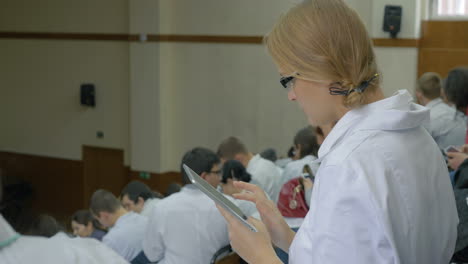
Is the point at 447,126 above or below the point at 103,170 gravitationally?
above

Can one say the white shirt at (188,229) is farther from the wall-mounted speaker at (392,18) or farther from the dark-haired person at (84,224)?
the wall-mounted speaker at (392,18)

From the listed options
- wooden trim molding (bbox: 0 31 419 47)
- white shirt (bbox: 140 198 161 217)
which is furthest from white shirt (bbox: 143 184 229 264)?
wooden trim molding (bbox: 0 31 419 47)

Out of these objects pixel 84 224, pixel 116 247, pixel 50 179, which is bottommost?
pixel 50 179

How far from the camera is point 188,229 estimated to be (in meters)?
3.78

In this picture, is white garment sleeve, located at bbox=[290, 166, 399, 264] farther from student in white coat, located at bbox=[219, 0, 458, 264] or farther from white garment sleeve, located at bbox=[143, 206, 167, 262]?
white garment sleeve, located at bbox=[143, 206, 167, 262]

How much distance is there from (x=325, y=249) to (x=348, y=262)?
5 centimetres

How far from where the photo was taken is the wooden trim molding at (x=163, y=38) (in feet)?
24.6

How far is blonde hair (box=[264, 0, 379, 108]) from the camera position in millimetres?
1375

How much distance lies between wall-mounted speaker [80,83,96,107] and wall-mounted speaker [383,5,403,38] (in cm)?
487

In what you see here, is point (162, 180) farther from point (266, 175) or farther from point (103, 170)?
point (266, 175)

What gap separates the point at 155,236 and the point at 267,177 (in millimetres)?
1635

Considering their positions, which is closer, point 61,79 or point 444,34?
point 444,34

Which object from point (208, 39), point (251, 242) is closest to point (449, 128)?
point (251, 242)

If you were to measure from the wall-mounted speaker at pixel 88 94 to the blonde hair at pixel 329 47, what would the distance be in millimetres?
8922
